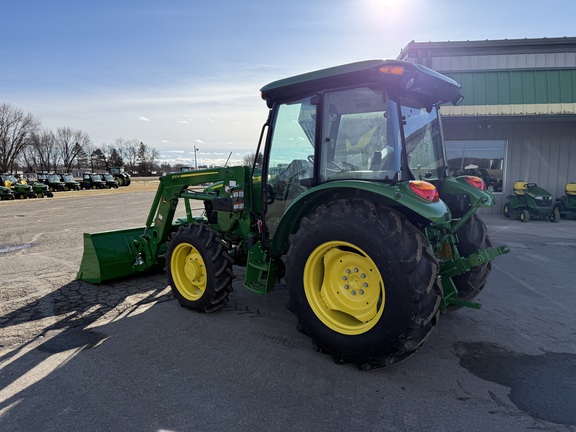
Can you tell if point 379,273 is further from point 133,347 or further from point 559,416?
point 133,347

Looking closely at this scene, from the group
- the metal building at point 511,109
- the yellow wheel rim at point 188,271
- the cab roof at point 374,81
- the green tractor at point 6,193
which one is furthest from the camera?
the green tractor at point 6,193

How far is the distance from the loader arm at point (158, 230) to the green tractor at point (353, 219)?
48mm

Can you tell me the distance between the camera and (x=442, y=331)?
3953 mm

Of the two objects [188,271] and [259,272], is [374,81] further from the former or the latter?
[188,271]

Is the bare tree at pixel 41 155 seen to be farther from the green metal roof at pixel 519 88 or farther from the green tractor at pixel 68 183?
the green metal roof at pixel 519 88

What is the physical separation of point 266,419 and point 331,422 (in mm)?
431

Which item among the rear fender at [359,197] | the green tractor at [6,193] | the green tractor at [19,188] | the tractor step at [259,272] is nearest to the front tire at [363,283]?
the rear fender at [359,197]

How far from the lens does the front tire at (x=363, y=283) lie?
2852 millimetres

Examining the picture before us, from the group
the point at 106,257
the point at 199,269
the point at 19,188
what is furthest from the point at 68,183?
the point at 199,269

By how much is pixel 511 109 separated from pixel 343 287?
10779 millimetres

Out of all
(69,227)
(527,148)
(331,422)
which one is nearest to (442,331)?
(331,422)

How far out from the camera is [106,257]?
550cm

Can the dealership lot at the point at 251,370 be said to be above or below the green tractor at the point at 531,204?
below

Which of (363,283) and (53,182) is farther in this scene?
(53,182)
